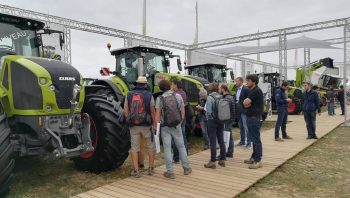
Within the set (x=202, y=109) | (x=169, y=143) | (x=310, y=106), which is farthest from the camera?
(x=310, y=106)

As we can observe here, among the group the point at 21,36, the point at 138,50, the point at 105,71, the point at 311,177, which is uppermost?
the point at 138,50

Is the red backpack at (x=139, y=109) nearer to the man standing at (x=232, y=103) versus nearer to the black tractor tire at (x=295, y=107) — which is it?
the man standing at (x=232, y=103)

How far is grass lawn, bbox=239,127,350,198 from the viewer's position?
16.4ft

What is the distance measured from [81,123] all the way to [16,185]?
1.37 metres

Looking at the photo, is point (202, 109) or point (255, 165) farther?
point (202, 109)

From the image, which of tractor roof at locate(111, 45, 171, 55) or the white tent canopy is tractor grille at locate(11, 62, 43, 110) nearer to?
tractor roof at locate(111, 45, 171, 55)

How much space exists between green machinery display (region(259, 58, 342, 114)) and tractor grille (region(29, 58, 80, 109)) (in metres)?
13.7

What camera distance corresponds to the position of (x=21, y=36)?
5.69 m

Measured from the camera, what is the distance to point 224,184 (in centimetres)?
527

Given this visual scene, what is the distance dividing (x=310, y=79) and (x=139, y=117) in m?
21.2

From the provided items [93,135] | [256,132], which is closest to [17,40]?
[93,135]

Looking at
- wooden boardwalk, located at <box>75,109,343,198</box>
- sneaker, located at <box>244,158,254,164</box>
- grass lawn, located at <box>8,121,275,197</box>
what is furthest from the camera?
sneaker, located at <box>244,158,254,164</box>

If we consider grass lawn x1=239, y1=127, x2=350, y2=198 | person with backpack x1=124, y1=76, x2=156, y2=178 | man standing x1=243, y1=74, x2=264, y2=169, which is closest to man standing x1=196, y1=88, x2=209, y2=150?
man standing x1=243, y1=74, x2=264, y2=169

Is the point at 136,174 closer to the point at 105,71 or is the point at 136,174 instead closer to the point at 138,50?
the point at 105,71
